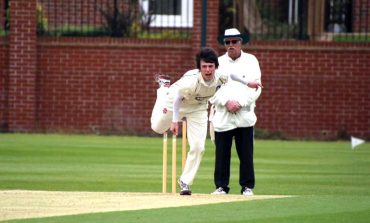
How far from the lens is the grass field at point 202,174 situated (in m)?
11.7

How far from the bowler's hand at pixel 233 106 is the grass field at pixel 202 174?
1.35 metres

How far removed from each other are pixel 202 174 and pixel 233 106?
4.18 meters

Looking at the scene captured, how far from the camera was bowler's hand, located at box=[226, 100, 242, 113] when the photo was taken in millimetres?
14469

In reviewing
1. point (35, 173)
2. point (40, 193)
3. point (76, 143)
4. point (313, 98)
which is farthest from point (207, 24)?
point (40, 193)

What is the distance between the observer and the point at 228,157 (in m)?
14.7

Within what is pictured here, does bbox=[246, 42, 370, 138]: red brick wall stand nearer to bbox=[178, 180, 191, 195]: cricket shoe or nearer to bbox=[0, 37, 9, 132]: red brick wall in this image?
bbox=[0, 37, 9, 132]: red brick wall

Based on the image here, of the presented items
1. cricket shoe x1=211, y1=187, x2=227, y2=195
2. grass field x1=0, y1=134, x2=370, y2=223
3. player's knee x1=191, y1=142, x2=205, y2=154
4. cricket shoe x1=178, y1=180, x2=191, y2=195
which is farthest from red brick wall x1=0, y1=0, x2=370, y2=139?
cricket shoe x1=178, y1=180, x2=191, y2=195

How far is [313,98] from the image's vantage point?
26.4 m

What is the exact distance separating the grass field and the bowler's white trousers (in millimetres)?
1371

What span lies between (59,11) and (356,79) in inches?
270

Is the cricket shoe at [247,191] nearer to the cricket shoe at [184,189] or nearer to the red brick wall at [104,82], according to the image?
the cricket shoe at [184,189]

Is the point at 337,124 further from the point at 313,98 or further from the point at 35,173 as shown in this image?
the point at 35,173

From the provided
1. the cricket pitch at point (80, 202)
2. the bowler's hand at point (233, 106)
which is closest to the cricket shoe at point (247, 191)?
the cricket pitch at point (80, 202)

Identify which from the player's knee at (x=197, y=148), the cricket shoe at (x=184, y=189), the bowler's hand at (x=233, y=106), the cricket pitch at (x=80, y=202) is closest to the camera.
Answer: the cricket pitch at (x=80, y=202)
